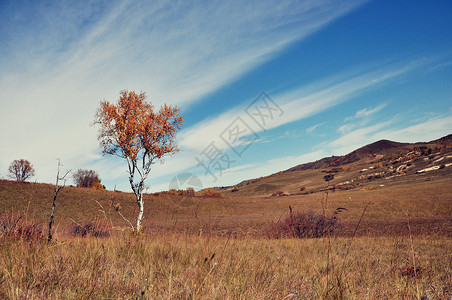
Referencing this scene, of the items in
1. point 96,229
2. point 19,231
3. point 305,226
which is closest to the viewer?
point 96,229

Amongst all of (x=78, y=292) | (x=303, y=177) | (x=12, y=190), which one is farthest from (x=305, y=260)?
(x=303, y=177)

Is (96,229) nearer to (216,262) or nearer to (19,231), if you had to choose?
(216,262)

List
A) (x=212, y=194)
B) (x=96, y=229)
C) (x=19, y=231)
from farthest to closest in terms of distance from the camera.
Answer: (x=212, y=194)
(x=19, y=231)
(x=96, y=229)

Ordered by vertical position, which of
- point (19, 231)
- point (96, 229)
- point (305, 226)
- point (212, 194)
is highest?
point (19, 231)

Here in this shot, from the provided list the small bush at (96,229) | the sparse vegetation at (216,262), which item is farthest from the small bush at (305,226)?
the small bush at (96,229)

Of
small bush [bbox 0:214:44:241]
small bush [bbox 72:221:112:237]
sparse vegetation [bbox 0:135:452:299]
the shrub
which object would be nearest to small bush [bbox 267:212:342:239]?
sparse vegetation [bbox 0:135:452:299]

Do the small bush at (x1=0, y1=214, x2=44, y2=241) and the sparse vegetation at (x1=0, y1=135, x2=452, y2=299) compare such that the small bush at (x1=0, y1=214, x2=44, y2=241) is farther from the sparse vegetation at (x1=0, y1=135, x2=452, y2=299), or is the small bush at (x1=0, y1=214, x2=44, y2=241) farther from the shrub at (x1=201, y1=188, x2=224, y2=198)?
the shrub at (x1=201, y1=188, x2=224, y2=198)

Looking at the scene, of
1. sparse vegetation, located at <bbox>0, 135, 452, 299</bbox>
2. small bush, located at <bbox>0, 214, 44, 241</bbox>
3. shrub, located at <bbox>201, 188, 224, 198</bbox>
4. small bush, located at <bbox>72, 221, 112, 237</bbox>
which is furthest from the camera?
shrub, located at <bbox>201, 188, 224, 198</bbox>

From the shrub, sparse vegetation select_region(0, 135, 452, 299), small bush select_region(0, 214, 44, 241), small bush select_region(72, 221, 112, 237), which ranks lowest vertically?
the shrub

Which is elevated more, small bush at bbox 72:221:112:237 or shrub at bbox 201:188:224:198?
small bush at bbox 72:221:112:237

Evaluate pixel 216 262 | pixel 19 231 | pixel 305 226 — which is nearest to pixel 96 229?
pixel 216 262

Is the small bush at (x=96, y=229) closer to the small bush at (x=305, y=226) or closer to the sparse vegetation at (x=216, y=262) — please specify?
the sparse vegetation at (x=216, y=262)

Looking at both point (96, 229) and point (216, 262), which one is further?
point (96, 229)

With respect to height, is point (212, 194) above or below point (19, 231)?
below
